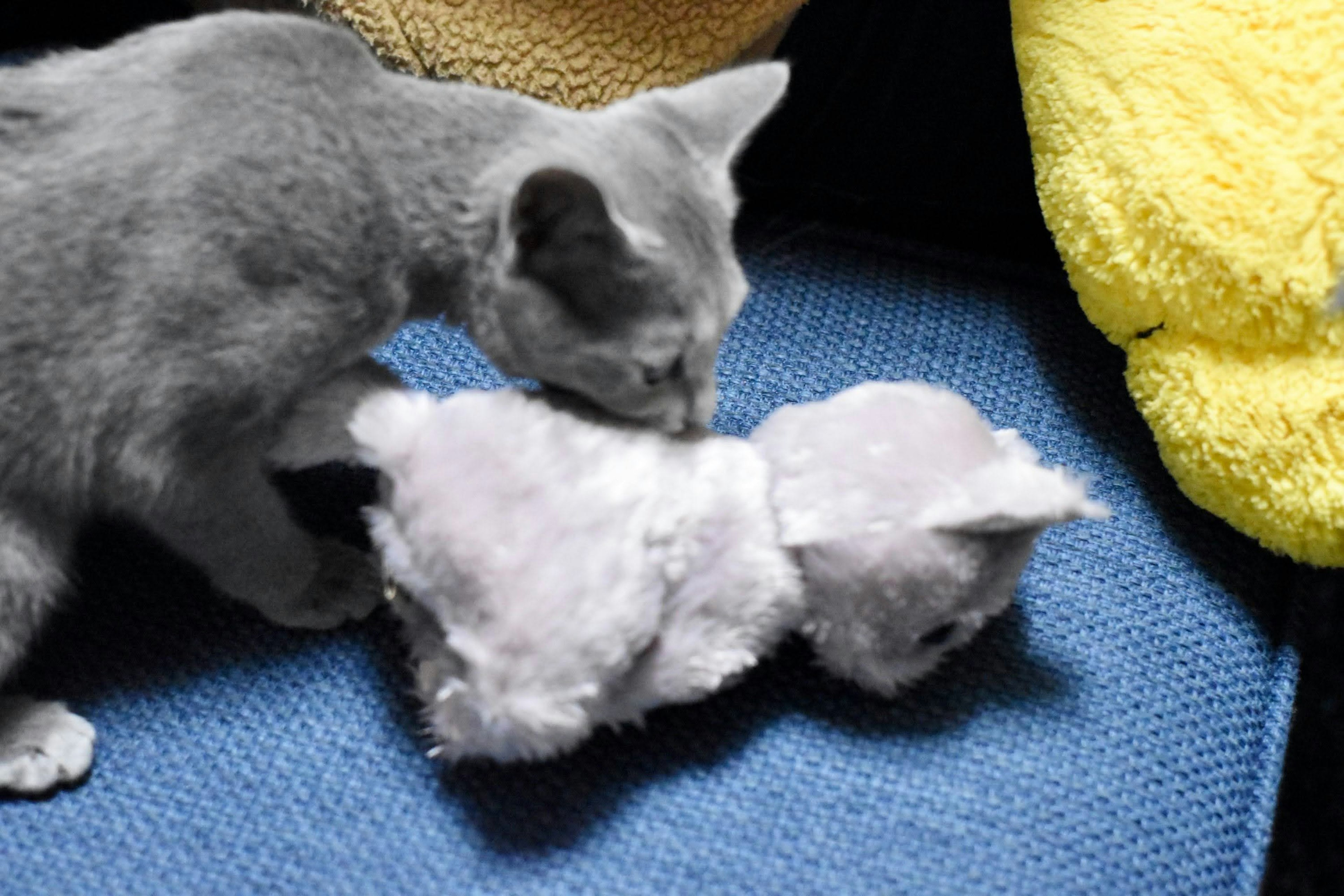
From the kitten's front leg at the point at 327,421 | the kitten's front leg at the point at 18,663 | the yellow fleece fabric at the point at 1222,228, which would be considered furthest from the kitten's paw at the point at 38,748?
the yellow fleece fabric at the point at 1222,228

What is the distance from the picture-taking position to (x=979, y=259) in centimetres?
134

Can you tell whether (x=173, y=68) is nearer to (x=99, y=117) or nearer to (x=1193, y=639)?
(x=99, y=117)

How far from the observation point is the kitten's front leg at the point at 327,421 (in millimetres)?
836

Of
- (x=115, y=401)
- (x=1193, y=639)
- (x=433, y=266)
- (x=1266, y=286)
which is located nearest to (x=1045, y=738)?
(x=1193, y=639)

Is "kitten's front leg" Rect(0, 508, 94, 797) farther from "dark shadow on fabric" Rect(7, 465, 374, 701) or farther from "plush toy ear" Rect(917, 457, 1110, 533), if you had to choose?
"plush toy ear" Rect(917, 457, 1110, 533)

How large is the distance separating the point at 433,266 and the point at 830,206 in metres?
0.64

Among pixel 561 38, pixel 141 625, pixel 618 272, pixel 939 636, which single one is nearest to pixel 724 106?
pixel 618 272

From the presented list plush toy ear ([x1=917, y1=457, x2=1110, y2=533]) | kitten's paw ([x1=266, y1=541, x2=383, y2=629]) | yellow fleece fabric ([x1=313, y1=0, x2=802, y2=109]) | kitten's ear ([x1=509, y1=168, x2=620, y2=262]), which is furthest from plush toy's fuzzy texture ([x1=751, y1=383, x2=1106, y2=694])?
yellow fleece fabric ([x1=313, y1=0, x2=802, y2=109])

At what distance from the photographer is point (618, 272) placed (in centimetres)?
80

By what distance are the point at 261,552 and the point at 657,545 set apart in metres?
0.32

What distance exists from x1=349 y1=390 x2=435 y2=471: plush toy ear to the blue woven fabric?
0.22 m

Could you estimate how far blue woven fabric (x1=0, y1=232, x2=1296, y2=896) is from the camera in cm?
84

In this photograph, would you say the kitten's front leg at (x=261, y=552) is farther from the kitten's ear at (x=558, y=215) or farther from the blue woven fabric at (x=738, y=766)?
the kitten's ear at (x=558, y=215)

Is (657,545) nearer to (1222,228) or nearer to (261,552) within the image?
(261,552)
